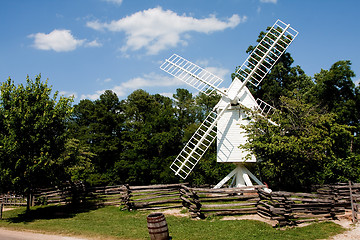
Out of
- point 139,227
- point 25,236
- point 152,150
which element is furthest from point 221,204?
point 152,150

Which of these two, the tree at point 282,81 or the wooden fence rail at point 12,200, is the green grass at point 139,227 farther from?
the tree at point 282,81

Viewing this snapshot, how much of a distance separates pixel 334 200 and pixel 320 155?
280 centimetres

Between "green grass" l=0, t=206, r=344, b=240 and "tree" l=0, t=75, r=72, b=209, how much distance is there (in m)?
2.22

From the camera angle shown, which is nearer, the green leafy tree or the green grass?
the green grass

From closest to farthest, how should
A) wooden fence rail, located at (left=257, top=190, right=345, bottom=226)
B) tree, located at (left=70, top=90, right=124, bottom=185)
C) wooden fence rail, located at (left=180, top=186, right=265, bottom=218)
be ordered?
wooden fence rail, located at (left=257, top=190, right=345, bottom=226) → wooden fence rail, located at (left=180, top=186, right=265, bottom=218) → tree, located at (left=70, top=90, right=124, bottom=185)

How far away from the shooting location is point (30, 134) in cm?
1697

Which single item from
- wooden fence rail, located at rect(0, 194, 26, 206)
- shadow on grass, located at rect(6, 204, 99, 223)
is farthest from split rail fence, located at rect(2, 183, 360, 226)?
shadow on grass, located at rect(6, 204, 99, 223)

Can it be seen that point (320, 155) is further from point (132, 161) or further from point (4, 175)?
point (132, 161)

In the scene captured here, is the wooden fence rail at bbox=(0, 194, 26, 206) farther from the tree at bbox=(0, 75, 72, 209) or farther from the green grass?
the tree at bbox=(0, 75, 72, 209)

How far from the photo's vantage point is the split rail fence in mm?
14438

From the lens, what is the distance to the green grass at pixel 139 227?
12492mm

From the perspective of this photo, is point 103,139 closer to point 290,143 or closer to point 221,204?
point 221,204

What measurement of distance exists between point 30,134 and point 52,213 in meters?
5.17

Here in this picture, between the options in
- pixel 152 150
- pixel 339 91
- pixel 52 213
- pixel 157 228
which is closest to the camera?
pixel 157 228
